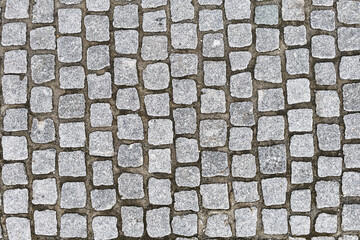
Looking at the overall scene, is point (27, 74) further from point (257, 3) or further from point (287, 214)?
point (287, 214)

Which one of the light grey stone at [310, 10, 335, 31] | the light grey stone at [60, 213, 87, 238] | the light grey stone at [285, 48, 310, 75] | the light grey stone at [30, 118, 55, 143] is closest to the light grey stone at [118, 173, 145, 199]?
the light grey stone at [60, 213, 87, 238]

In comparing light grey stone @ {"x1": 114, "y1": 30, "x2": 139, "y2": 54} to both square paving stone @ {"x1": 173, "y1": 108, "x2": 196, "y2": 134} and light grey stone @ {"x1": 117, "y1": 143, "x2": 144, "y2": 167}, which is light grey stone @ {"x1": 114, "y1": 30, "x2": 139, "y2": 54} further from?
light grey stone @ {"x1": 117, "y1": 143, "x2": 144, "y2": 167}

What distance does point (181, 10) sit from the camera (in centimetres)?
319

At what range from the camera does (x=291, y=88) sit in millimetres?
3143

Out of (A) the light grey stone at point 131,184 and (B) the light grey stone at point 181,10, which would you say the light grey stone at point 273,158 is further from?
(B) the light grey stone at point 181,10

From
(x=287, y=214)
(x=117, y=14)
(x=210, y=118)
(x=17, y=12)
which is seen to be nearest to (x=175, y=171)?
(x=210, y=118)

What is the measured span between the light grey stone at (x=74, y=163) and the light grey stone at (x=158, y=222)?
2.00 feet

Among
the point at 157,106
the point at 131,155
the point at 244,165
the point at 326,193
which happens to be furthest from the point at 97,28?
the point at 326,193

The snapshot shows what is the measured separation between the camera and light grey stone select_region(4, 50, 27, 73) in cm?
320

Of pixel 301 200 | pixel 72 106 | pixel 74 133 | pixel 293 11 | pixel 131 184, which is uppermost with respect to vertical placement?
pixel 293 11

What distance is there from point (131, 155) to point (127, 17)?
1070mm

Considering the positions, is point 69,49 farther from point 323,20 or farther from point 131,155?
point 323,20

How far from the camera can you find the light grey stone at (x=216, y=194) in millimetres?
3164

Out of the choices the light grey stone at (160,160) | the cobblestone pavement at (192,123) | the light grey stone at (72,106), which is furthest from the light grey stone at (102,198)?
the light grey stone at (72,106)
